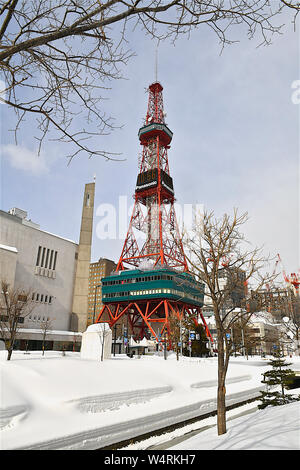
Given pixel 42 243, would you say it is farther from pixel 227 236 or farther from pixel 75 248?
pixel 227 236

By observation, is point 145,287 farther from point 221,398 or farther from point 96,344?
point 221,398

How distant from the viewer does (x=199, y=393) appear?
1812 cm

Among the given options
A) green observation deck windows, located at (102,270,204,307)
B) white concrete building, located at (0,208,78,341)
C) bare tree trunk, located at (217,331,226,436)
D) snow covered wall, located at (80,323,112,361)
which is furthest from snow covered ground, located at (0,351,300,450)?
green observation deck windows, located at (102,270,204,307)

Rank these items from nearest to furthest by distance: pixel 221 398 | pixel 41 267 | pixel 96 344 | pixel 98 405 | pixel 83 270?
1. pixel 221 398
2. pixel 98 405
3. pixel 96 344
4. pixel 41 267
5. pixel 83 270

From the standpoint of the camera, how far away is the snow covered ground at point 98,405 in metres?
9.19

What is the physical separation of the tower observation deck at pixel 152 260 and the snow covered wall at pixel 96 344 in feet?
154

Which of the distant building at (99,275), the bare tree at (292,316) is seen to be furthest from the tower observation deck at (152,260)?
the distant building at (99,275)

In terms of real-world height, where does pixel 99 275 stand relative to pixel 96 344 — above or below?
above

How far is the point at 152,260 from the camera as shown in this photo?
92000 millimetres

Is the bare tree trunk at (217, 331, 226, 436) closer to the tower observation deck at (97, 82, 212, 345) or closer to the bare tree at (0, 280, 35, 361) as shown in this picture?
the bare tree at (0, 280, 35, 361)

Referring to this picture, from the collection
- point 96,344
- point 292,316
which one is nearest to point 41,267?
point 96,344

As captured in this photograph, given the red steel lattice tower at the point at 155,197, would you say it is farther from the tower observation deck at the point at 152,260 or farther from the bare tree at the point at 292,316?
the bare tree at the point at 292,316

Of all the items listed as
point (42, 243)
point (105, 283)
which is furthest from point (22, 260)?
point (105, 283)

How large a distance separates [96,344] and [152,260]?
6576 centimetres
